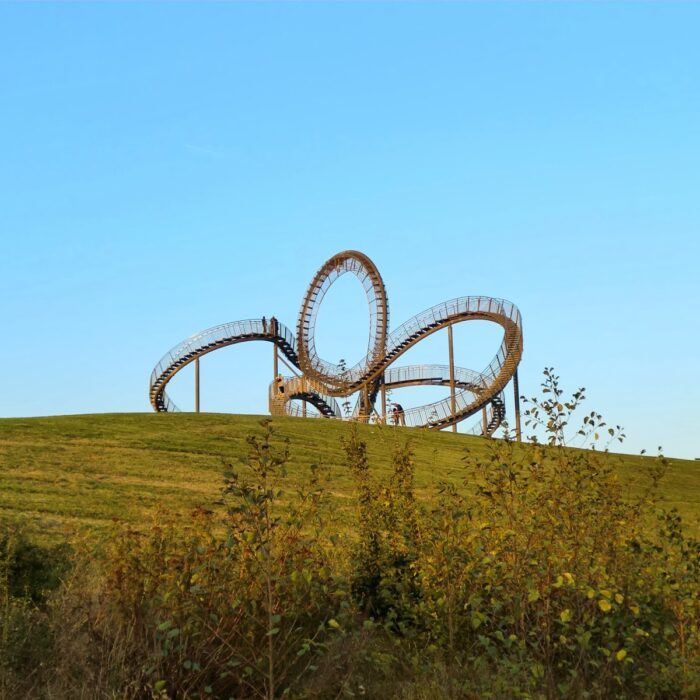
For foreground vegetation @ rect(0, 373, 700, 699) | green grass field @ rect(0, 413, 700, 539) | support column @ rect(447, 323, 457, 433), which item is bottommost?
foreground vegetation @ rect(0, 373, 700, 699)

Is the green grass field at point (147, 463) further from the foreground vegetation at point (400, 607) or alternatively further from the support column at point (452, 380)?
the support column at point (452, 380)

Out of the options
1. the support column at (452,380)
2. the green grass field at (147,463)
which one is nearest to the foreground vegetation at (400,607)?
the green grass field at (147,463)

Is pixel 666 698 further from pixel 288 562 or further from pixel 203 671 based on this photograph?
pixel 203 671

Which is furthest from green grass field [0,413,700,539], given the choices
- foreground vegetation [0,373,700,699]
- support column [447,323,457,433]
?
support column [447,323,457,433]

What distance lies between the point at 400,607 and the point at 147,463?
50.7 feet

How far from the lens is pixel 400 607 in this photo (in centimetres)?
689

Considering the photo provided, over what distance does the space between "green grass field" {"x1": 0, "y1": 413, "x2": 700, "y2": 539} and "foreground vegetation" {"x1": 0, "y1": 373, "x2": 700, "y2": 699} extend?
210cm

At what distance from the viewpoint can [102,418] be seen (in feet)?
97.6

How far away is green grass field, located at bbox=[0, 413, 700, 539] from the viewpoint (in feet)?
50.1

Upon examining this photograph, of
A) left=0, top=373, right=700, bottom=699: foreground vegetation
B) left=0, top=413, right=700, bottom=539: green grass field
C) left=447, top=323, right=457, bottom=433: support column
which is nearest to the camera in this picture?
left=0, top=373, right=700, bottom=699: foreground vegetation

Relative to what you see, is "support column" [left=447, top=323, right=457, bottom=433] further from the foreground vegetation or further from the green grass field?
the foreground vegetation

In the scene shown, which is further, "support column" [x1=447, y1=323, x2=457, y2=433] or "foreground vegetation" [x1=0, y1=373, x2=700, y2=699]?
"support column" [x1=447, y1=323, x2=457, y2=433]

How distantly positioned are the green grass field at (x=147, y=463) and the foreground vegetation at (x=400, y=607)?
2.10 metres

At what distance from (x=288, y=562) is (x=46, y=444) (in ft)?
64.1
